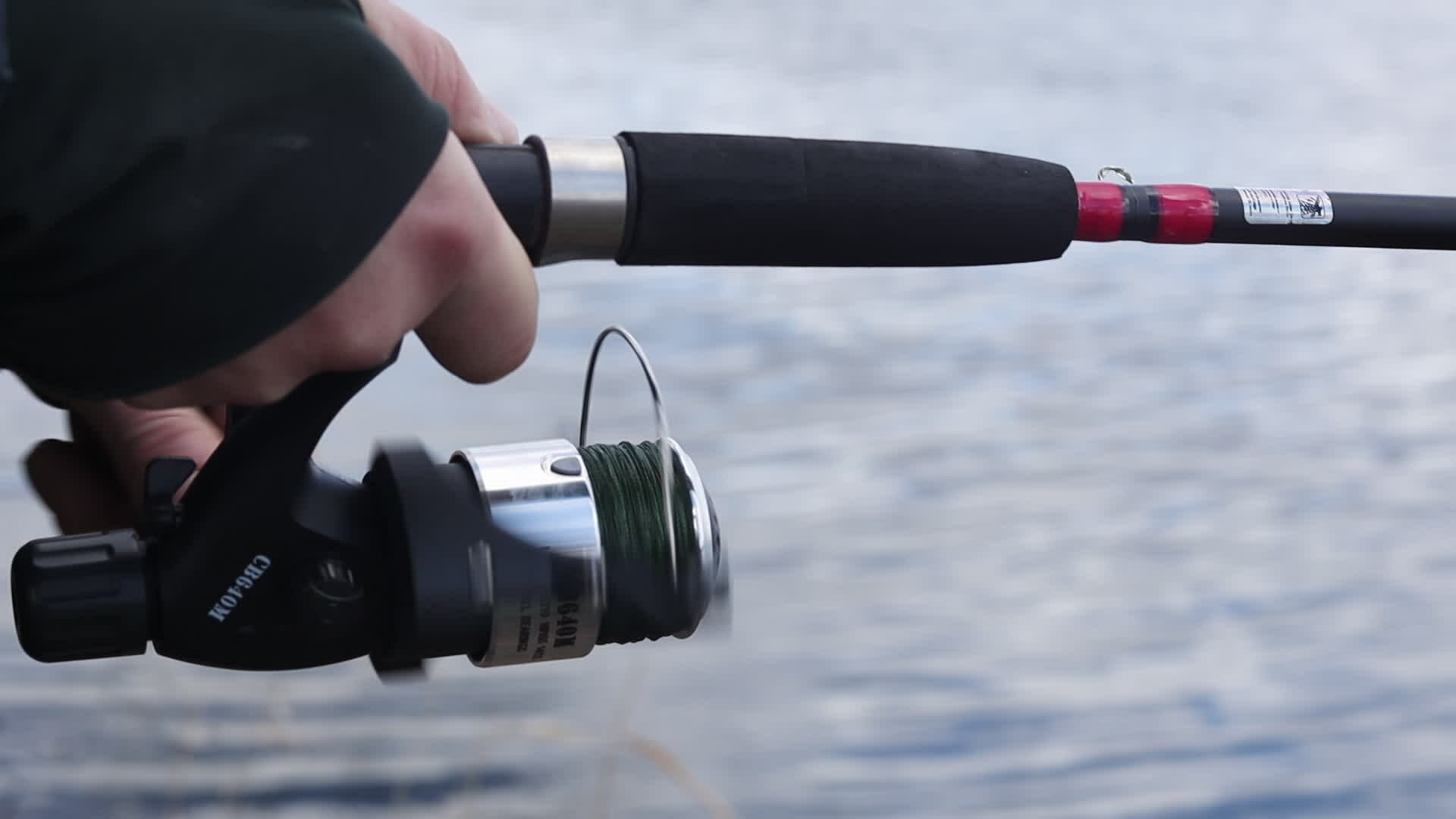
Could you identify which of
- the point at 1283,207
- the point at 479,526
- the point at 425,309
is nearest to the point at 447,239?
the point at 425,309

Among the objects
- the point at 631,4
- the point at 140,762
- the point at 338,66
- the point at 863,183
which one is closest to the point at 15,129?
the point at 338,66

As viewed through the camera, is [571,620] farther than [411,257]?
Yes

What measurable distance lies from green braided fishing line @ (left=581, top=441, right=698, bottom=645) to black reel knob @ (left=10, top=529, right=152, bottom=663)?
0.83ft

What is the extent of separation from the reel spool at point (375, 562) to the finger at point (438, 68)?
161 millimetres

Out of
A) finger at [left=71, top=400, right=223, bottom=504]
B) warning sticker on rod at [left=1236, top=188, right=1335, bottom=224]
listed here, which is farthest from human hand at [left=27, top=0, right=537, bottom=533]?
warning sticker on rod at [left=1236, top=188, right=1335, bottom=224]

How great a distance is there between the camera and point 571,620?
2.83 ft

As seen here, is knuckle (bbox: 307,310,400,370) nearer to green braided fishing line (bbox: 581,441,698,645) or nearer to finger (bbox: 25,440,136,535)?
green braided fishing line (bbox: 581,441,698,645)

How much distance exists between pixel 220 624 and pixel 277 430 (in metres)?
0.11

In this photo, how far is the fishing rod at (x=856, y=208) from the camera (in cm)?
82

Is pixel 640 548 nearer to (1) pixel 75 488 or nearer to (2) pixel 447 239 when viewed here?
(2) pixel 447 239

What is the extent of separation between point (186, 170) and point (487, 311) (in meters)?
0.16

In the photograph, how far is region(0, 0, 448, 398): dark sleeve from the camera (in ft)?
1.93

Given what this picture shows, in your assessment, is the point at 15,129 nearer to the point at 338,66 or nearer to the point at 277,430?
the point at 338,66

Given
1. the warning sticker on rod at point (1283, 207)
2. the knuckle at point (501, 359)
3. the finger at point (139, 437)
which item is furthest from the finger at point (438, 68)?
the warning sticker on rod at point (1283, 207)
